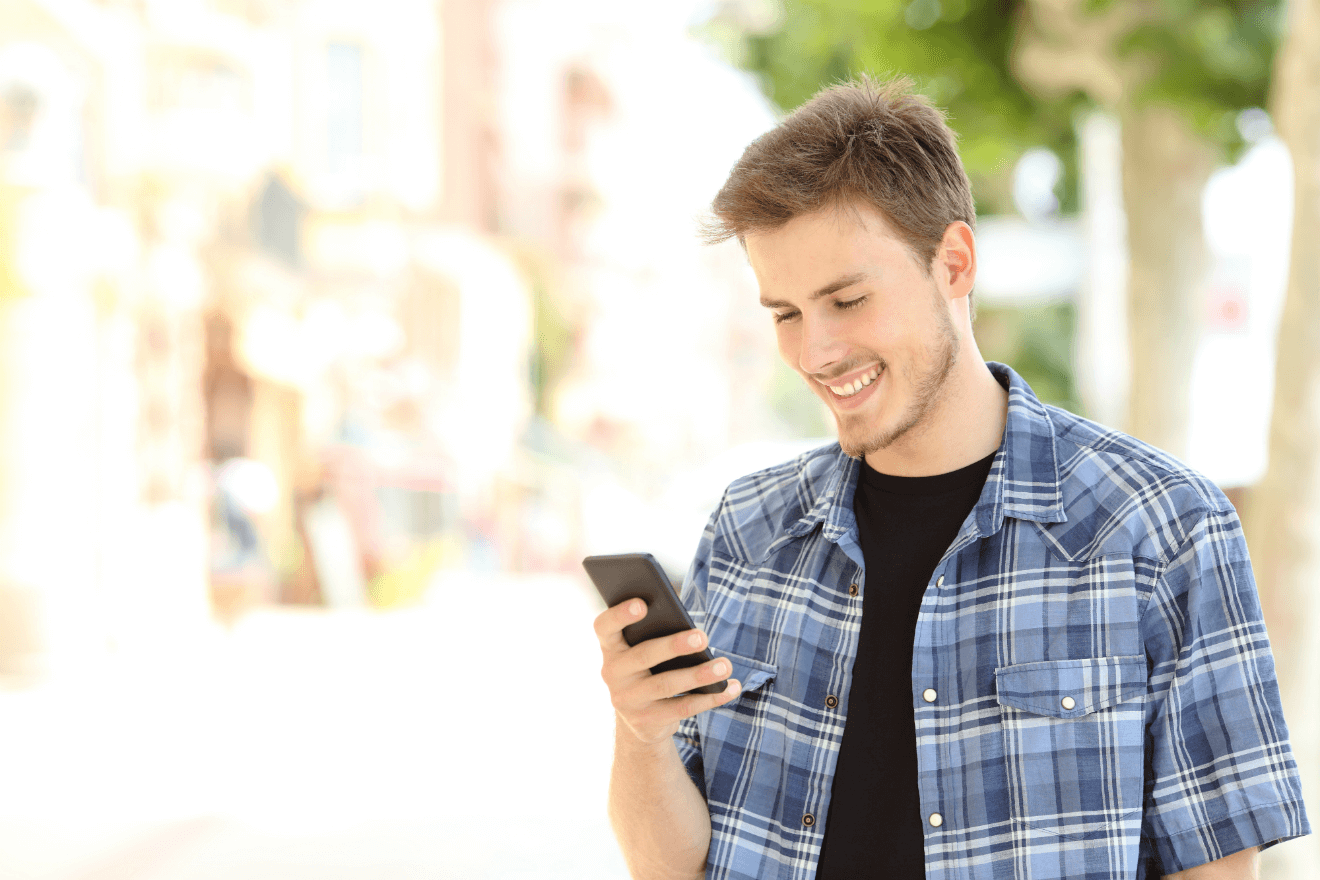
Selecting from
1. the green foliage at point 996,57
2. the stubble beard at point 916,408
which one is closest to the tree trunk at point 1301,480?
the green foliage at point 996,57

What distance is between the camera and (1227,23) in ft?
16.5

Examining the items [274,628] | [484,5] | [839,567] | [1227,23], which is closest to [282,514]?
[274,628]

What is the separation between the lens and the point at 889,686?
1.68 metres

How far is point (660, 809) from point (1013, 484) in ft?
2.29

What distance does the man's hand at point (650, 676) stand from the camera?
1.54 m

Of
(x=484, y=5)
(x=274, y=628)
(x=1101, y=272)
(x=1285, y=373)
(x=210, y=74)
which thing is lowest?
(x=274, y=628)

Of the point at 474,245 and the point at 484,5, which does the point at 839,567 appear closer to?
the point at 474,245

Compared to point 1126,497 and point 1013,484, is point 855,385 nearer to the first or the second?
point 1013,484

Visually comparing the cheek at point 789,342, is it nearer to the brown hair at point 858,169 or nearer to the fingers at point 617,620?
the brown hair at point 858,169

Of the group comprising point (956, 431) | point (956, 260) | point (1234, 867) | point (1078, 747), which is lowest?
point (1234, 867)

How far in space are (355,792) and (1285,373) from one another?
5.29 m

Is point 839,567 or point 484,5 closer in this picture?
point 839,567

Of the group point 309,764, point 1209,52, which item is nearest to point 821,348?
point 1209,52

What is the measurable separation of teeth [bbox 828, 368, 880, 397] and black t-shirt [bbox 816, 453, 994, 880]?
0.17m
